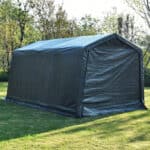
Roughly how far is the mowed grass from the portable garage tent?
507 millimetres

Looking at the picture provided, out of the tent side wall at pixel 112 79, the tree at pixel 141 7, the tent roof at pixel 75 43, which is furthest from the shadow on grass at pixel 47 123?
the tree at pixel 141 7

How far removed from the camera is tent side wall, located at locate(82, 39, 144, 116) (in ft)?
31.2

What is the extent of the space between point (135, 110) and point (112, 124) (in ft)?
7.28

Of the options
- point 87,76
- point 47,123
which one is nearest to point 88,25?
point 87,76

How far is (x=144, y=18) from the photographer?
2377 centimetres

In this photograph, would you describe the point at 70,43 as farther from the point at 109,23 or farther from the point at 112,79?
the point at 109,23

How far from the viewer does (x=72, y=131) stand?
746cm

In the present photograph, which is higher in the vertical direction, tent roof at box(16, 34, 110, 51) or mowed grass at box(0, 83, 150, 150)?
tent roof at box(16, 34, 110, 51)

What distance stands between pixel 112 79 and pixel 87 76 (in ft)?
2.98

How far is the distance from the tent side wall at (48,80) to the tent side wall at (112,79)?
0.32m

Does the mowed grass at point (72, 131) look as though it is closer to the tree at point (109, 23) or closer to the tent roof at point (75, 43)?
the tent roof at point (75, 43)

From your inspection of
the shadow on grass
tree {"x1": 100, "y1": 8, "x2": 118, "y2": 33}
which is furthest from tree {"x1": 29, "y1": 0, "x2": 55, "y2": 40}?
the shadow on grass

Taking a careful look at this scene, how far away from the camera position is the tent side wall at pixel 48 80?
30.8ft

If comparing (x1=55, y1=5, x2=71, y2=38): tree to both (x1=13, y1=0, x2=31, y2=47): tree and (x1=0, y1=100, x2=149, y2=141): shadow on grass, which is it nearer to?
(x1=13, y1=0, x2=31, y2=47): tree
